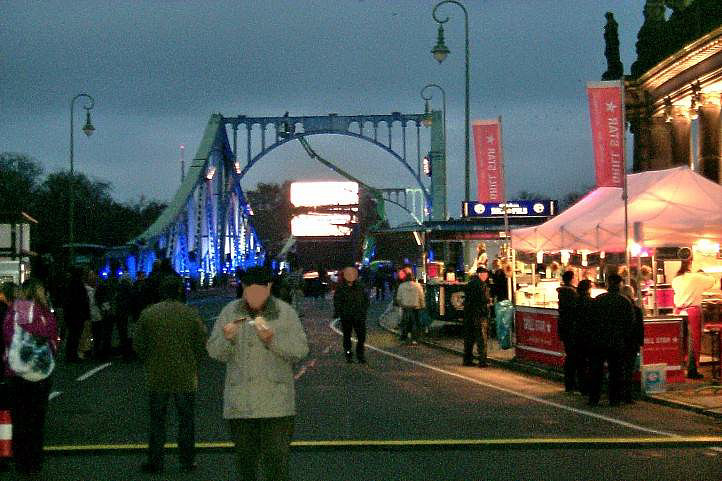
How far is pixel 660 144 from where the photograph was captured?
36.1 meters

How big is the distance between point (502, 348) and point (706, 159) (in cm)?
1005

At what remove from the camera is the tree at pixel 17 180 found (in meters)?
89.3

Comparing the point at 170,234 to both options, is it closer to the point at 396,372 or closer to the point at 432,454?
the point at 396,372

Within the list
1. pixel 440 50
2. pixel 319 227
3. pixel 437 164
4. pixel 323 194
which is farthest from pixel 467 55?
pixel 323 194

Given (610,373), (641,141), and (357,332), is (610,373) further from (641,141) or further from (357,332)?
(641,141)

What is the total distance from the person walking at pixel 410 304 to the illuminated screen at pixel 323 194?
102898 mm

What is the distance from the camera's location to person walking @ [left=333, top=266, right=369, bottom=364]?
21.5 metres

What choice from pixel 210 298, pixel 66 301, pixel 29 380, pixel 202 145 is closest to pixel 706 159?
pixel 66 301

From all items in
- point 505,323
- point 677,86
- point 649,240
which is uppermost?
point 677,86

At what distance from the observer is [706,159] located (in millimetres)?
30266

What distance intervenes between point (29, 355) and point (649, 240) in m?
11.7

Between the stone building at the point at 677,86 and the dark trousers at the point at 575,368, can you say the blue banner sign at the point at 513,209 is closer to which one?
the stone building at the point at 677,86

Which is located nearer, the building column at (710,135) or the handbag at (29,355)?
the handbag at (29,355)

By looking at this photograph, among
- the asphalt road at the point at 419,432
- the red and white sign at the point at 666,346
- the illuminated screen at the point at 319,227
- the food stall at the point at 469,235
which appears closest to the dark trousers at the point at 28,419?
the asphalt road at the point at 419,432
